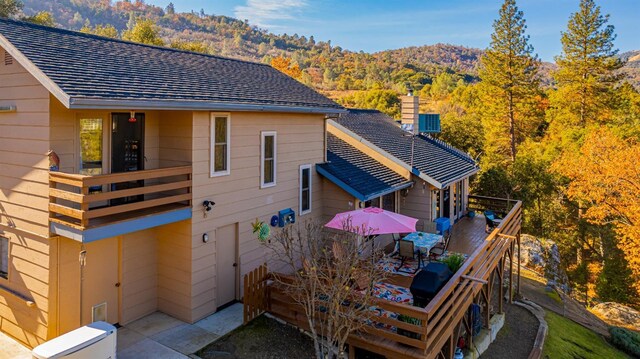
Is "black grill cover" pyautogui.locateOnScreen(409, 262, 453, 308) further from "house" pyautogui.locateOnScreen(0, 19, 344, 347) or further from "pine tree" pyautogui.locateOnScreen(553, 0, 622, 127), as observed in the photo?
"pine tree" pyautogui.locateOnScreen(553, 0, 622, 127)

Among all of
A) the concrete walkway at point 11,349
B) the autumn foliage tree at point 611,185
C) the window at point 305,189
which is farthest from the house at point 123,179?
the autumn foliage tree at point 611,185

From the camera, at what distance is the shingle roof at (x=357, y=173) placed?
12.8 meters

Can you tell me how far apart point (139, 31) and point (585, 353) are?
40.3 meters

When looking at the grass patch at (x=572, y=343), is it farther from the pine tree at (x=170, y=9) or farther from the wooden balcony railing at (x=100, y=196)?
the pine tree at (x=170, y=9)

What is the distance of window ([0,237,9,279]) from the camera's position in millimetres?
8570

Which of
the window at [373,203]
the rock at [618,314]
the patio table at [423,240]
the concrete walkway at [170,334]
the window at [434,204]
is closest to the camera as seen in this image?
the concrete walkway at [170,334]

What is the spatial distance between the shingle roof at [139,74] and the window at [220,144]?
1.61ft

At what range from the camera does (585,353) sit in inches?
535

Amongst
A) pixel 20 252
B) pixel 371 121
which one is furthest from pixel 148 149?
pixel 371 121

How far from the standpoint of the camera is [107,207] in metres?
7.47

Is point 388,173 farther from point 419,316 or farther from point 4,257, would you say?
point 4,257

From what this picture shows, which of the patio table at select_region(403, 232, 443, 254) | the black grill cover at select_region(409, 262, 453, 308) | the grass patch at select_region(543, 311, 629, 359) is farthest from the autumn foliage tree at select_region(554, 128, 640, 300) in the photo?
the black grill cover at select_region(409, 262, 453, 308)

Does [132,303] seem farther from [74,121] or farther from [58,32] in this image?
[58,32]

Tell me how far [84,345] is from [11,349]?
2919 mm
